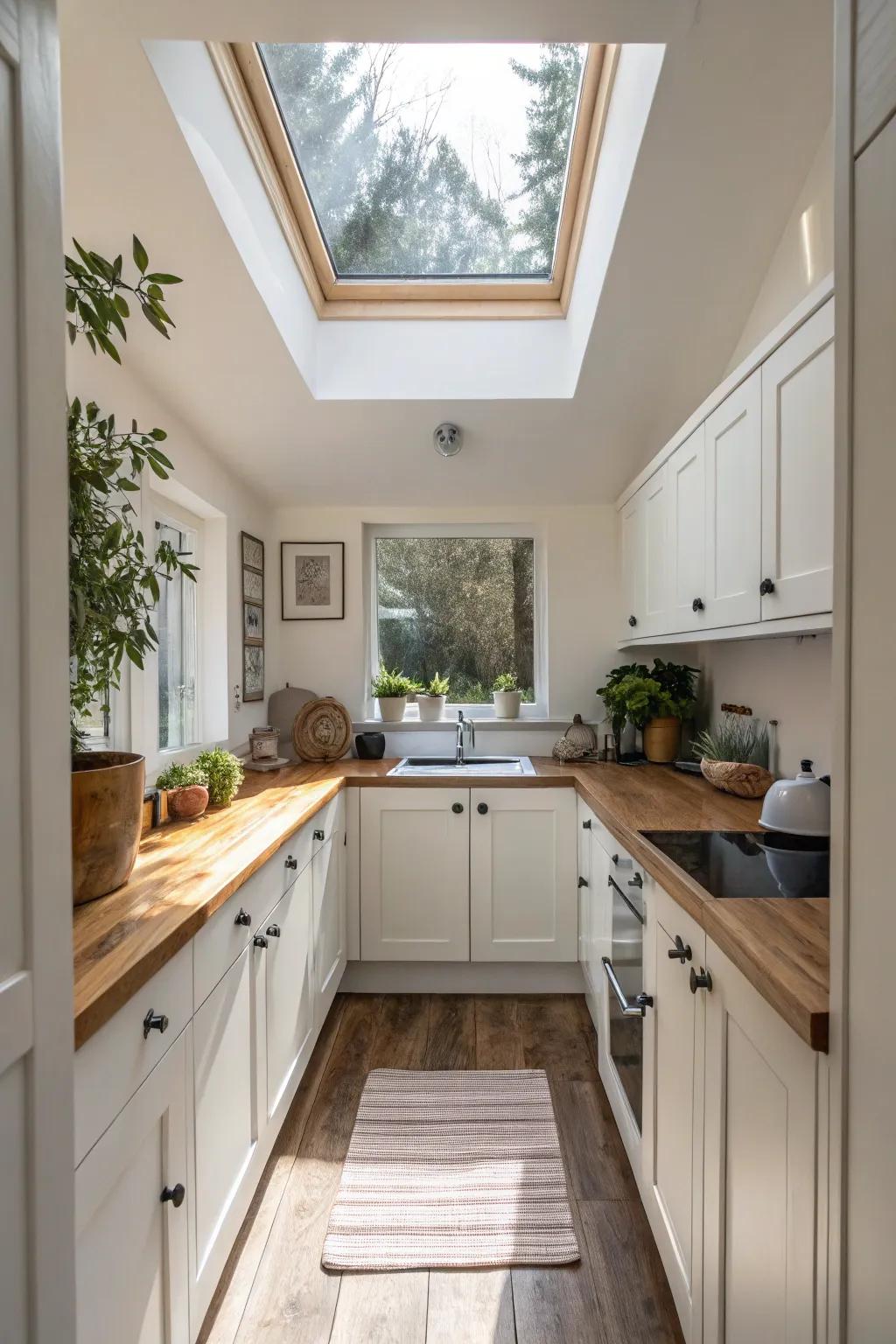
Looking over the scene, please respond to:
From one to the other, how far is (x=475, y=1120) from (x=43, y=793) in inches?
73.9

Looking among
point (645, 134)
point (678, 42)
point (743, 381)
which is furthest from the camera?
point (743, 381)

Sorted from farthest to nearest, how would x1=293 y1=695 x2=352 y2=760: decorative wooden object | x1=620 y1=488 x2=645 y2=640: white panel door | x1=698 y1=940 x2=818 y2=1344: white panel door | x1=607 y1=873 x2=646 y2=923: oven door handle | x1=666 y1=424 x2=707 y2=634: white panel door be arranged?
x1=293 y1=695 x2=352 y2=760: decorative wooden object, x1=620 y1=488 x2=645 y2=640: white panel door, x1=666 y1=424 x2=707 y2=634: white panel door, x1=607 y1=873 x2=646 y2=923: oven door handle, x1=698 y1=940 x2=818 y2=1344: white panel door

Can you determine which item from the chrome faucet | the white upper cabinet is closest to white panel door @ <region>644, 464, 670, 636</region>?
the white upper cabinet

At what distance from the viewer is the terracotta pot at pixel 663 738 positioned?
3.02 m

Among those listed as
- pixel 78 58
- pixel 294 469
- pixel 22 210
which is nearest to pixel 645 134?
pixel 78 58

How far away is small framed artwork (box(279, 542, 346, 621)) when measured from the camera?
3.48m

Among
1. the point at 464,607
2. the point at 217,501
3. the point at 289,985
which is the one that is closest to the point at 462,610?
the point at 464,607

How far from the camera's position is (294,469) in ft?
10.3

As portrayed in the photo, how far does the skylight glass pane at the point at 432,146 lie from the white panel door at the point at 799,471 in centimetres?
95

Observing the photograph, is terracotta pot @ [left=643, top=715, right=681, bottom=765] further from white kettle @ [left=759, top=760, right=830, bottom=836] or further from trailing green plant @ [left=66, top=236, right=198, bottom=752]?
trailing green plant @ [left=66, top=236, right=198, bottom=752]

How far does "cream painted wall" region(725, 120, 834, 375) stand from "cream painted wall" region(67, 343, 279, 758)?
5.85 feet

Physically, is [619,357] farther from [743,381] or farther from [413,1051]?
[413,1051]

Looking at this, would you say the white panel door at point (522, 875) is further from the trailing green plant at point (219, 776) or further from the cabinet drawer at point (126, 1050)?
the cabinet drawer at point (126, 1050)

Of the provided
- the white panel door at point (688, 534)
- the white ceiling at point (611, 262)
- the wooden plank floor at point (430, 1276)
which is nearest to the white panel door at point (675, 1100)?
the wooden plank floor at point (430, 1276)
